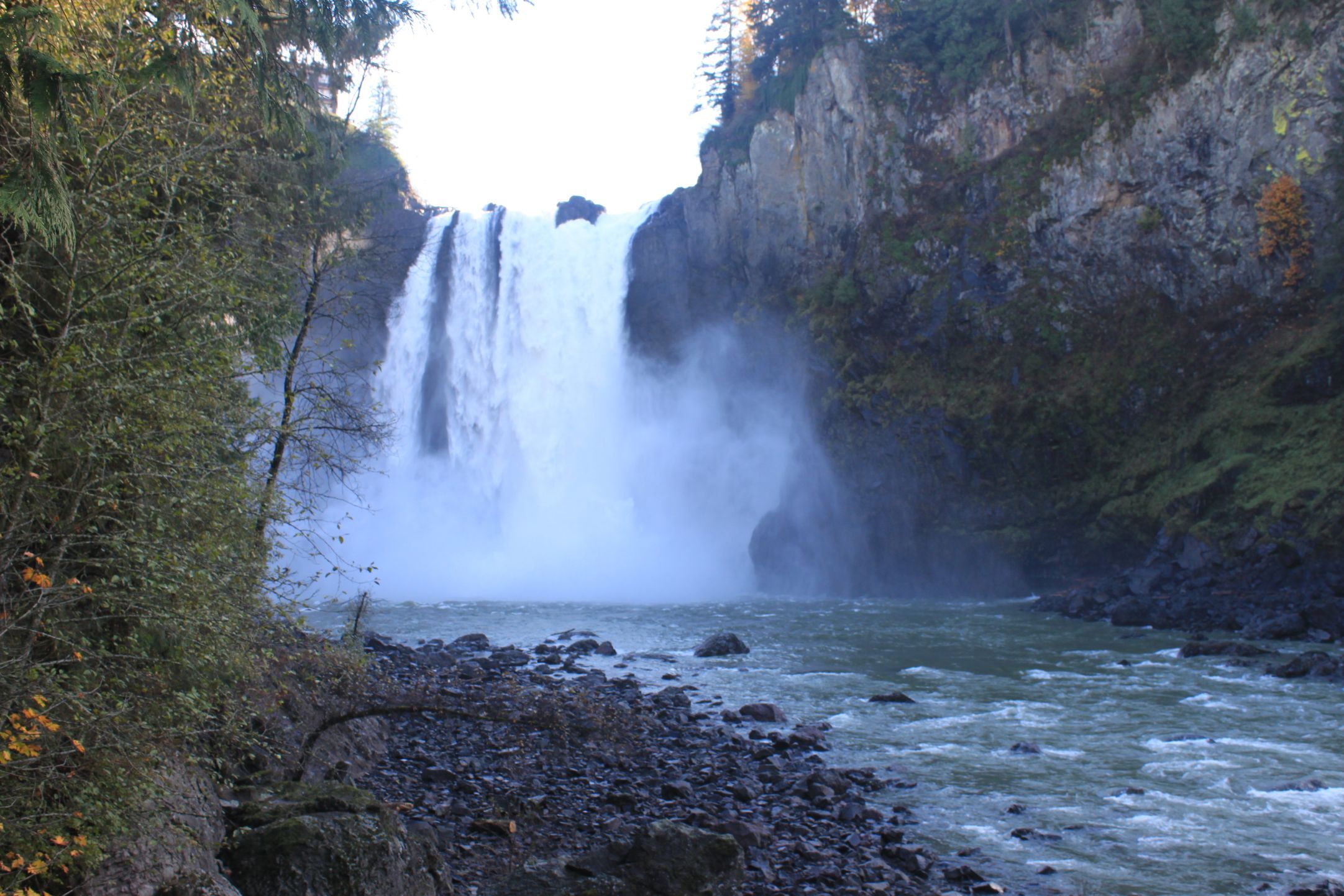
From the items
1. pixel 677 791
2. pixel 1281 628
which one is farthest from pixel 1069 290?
pixel 677 791

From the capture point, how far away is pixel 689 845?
648cm

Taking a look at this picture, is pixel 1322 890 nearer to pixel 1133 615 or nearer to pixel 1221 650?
pixel 1221 650

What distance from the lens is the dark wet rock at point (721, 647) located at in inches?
761

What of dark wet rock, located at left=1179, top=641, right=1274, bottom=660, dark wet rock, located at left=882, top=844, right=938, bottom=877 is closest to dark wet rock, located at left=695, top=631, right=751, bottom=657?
dark wet rock, located at left=1179, top=641, right=1274, bottom=660

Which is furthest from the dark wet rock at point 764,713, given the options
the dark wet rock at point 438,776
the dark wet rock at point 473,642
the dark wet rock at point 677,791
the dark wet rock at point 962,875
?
the dark wet rock at point 473,642

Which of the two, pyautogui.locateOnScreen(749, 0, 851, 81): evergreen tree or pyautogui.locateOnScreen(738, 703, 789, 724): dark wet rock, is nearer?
pyautogui.locateOnScreen(738, 703, 789, 724): dark wet rock

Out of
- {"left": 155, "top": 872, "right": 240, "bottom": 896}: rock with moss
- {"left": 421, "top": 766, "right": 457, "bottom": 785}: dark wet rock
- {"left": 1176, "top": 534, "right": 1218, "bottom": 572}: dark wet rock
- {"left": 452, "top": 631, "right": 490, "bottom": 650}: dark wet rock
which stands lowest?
{"left": 421, "top": 766, "right": 457, "bottom": 785}: dark wet rock

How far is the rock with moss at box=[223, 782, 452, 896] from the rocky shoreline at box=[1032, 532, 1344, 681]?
1604 cm

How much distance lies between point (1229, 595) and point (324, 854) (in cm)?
2344

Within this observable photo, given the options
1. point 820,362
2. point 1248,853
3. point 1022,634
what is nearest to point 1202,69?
point 820,362

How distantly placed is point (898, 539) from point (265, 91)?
90.9 ft

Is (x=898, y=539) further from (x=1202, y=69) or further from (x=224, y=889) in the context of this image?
(x=224, y=889)

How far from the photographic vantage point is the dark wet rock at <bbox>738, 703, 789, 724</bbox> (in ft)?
42.9

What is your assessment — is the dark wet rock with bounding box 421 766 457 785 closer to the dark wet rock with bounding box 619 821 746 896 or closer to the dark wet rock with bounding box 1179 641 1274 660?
the dark wet rock with bounding box 619 821 746 896
